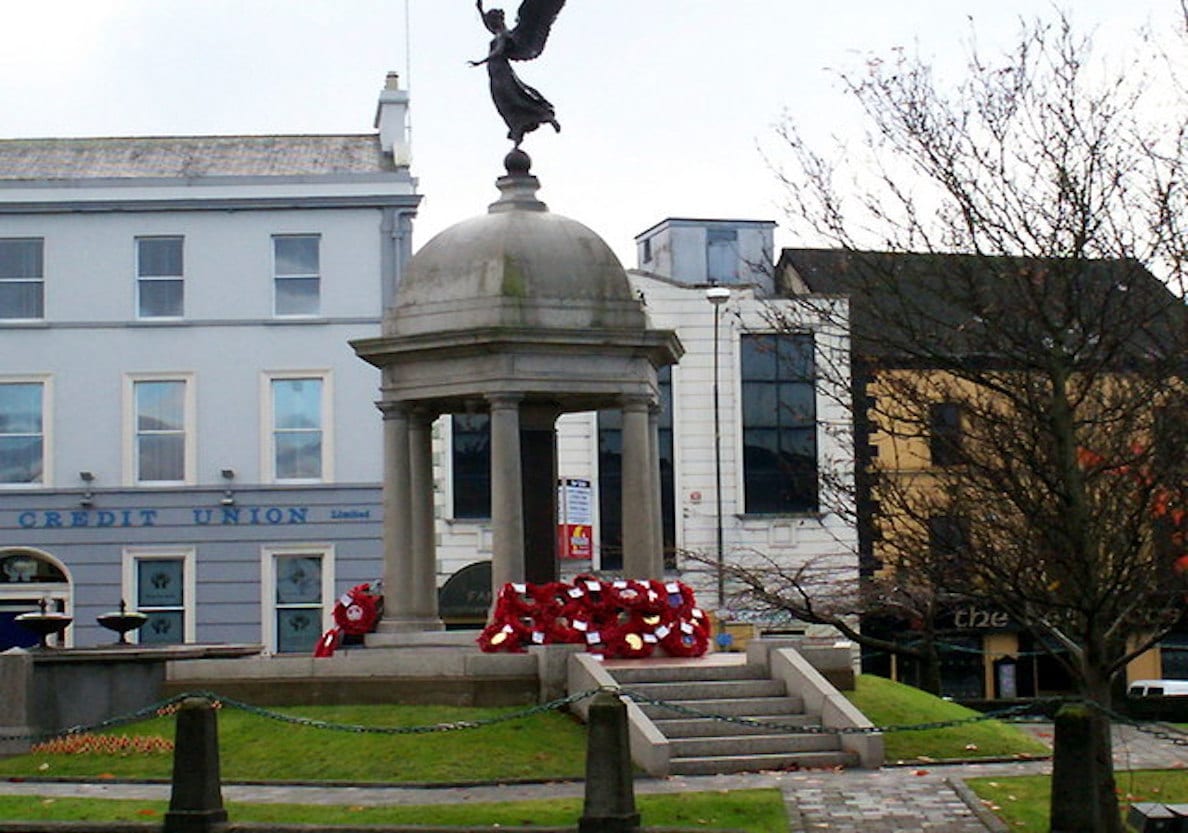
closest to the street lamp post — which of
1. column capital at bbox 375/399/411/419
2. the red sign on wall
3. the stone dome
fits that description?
the red sign on wall

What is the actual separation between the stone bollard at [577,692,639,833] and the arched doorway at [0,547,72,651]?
31.5 meters

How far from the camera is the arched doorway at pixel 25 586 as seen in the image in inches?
1859

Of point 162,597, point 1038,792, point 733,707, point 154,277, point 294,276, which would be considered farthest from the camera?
point 154,277

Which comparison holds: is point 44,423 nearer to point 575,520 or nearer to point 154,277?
point 154,277

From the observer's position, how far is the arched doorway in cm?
4722

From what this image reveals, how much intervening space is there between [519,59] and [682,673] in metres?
9.17

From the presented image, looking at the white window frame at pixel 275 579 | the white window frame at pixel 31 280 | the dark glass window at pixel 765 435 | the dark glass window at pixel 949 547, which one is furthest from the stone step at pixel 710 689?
the dark glass window at pixel 765 435

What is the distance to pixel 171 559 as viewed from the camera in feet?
157

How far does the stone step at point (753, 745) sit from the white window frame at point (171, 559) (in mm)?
26094

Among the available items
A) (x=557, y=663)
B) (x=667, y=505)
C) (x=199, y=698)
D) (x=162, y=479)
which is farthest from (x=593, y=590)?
(x=667, y=505)

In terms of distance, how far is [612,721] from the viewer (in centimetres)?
1781

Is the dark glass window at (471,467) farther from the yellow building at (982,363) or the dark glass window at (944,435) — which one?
the dark glass window at (944,435)

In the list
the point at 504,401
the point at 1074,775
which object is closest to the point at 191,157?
the point at 504,401

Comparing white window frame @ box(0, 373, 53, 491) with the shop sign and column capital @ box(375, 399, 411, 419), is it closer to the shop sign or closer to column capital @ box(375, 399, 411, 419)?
column capital @ box(375, 399, 411, 419)
